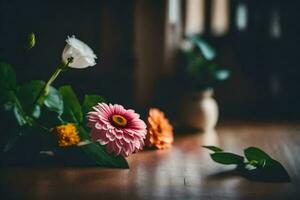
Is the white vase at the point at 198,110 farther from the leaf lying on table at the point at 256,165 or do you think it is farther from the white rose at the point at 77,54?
the white rose at the point at 77,54

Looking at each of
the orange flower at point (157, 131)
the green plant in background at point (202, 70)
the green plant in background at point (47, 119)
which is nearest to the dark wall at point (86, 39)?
the green plant in background at point (202, 70)

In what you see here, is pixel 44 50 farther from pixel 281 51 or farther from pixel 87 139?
pixel 281 51

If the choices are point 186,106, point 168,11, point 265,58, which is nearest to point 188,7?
point 168,11

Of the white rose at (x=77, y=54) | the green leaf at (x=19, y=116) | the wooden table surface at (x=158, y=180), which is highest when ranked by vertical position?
the white rose at (x=77, y=54)

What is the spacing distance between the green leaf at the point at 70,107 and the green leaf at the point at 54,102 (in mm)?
23

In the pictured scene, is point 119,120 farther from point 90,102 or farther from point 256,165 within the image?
point 256,165

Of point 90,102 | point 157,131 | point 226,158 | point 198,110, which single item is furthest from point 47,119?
point 198,110

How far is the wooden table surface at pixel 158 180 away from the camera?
1.08 m

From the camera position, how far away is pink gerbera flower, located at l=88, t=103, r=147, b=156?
1.17m

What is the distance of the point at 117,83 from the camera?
1902 mm

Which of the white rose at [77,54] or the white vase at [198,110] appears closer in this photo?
the white rose at [77,54]

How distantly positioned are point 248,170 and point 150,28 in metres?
0.87

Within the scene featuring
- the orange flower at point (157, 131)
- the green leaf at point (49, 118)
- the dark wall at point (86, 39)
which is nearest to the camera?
the green leaf at point (49, 118)

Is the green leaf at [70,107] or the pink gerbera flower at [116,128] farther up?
the green leaf at [70,107]
